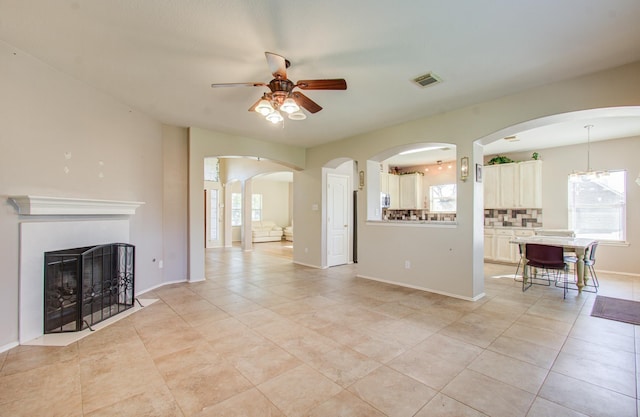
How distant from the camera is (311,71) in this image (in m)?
3.08

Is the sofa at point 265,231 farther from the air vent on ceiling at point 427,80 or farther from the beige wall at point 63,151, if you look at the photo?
the air vent on ceiling at point 427,80

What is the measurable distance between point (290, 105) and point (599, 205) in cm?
709

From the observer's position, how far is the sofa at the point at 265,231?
11.8m

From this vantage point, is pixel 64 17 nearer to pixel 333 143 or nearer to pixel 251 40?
pixel 251 40

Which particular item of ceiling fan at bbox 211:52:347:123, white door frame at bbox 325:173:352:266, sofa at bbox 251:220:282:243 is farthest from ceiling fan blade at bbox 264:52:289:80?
sofa at bbox 251:220:282:243

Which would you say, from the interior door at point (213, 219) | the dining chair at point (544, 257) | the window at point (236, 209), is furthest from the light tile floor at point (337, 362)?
the window at point (236, 209)

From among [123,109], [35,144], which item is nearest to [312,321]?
[35,144]

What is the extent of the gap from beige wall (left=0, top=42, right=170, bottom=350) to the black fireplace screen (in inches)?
11.1

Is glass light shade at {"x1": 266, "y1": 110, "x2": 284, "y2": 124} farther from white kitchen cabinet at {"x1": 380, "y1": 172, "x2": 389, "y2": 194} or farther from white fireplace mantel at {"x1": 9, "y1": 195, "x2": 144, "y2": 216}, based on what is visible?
white kitchen cabinet at {"x1": 380, "y1": 172, "x2": 389, "y2": 194}

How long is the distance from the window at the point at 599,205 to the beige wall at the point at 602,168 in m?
0.11

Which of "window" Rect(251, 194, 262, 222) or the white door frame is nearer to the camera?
the white door frame

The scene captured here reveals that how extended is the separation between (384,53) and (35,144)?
3562 millimetres

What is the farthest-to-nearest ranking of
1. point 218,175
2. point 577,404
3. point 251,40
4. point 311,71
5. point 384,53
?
point 218,175, point 311,71, point 384,53, point 251,40, point 577,404

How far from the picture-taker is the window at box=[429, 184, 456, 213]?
827 cm
